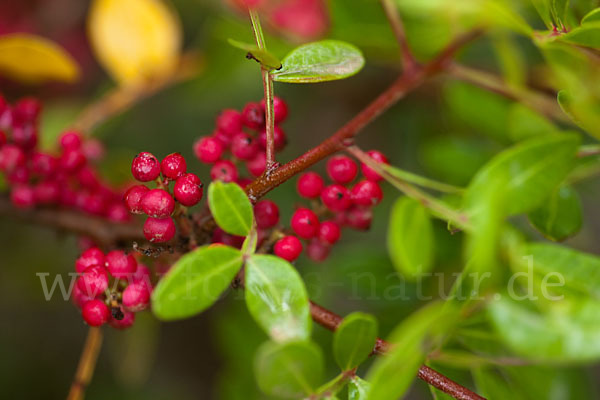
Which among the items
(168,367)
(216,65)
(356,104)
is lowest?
(168,367)

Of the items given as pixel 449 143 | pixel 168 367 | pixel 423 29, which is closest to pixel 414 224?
pixel 449 143

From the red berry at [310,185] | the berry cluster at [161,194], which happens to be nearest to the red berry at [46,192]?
the berry cluster at [161,194]

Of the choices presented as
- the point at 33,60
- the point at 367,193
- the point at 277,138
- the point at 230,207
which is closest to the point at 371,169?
the point at 367,193

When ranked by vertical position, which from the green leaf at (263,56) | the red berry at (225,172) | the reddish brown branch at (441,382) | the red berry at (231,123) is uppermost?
the green leaf at (263,56)

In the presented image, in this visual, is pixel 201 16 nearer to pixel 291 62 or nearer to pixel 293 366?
pixel 291 62

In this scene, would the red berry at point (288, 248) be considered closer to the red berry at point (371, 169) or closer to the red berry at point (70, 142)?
the red berry at point (371, 169)

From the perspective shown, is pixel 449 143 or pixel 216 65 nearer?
pixel 449 143

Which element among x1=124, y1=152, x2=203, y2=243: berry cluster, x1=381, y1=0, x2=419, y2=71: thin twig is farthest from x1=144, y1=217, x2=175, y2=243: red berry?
x1=381, y1=0, x2=419, y2=71: thin twig

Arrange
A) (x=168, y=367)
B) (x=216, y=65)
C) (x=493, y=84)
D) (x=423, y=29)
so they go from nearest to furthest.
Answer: (x=493, y=84), (x=423, y=29), (x=216, y=65), (x=168, y=367)
